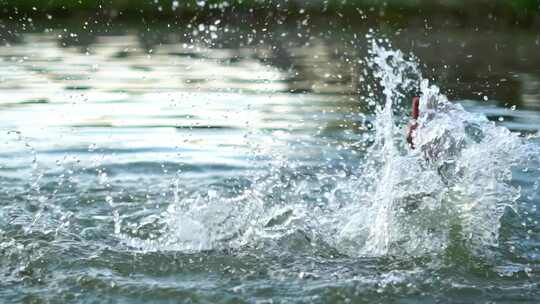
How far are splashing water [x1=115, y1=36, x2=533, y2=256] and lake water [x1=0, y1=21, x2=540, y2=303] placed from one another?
16mm

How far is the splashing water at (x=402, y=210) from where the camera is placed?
6742mm

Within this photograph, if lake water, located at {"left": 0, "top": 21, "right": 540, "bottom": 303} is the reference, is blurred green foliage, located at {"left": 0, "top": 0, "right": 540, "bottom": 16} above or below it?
above

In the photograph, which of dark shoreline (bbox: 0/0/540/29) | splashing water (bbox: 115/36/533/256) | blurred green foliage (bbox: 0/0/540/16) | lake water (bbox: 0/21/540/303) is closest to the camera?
lake water (bbox: 0/21/540/303)

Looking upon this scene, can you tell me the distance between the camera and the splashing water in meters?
6.74

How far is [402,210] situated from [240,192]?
5.70 feet

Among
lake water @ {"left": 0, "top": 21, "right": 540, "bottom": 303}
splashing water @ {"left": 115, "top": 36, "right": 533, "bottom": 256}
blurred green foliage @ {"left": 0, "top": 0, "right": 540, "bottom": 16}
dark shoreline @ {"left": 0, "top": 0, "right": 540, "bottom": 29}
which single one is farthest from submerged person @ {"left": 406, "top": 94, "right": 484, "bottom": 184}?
blurred green foliage @ {"left": 0, "top": 0, "right": 540, "bottom": 16}

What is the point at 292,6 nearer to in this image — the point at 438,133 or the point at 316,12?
the point at 316,12

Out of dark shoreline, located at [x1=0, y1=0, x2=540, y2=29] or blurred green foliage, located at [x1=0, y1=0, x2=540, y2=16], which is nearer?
dark shoreline, located at [x1=0, y1=0, x2=540, y2=29]

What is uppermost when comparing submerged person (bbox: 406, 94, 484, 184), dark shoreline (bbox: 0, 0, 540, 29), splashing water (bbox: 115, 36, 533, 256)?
dark shoreline (bbox: 0, 0, 540, 29)

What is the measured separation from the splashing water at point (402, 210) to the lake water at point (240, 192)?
2 cm

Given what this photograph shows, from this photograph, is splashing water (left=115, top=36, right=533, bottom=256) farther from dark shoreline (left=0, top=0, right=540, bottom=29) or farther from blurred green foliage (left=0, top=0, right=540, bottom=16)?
blurred green foliage (left=0, top=0, right=540, bottom=16)

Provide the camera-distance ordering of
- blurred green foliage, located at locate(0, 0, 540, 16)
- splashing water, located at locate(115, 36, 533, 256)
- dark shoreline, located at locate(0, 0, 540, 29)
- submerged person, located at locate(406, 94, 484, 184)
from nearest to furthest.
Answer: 1. splashing water, located at locate(115, 36, 533, 256)
2. submerged person, located at locate(406, 94, 484, 184)
3. dark shoreline, located at locate(0, 0, 540, 29)
4. blurred green foliage, located at locate(0, 0, 540, 16)

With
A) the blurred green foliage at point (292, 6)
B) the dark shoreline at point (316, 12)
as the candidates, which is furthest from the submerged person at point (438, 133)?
the blurred green foliage at point (292, 6)

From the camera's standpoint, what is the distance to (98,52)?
18031 mm
